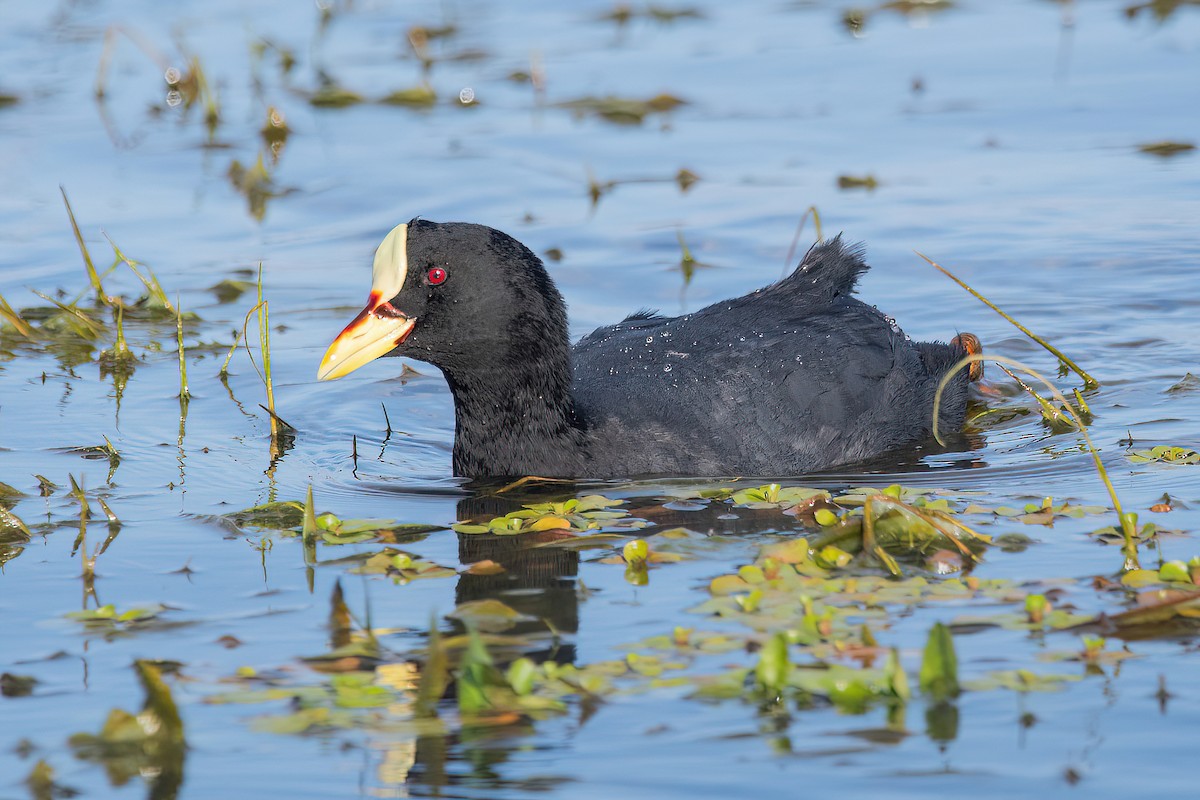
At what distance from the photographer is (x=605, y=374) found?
6.00 m

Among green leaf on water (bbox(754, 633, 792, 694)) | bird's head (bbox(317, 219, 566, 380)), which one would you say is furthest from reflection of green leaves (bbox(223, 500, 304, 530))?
green leaf on water (bbox(754, 633, 792, 694))

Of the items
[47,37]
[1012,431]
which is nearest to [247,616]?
[1012,431]

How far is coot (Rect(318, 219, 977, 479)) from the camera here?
17.9 ft

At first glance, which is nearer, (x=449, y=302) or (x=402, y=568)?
(x=402, y=568)

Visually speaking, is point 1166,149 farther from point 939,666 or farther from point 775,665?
point 775,665

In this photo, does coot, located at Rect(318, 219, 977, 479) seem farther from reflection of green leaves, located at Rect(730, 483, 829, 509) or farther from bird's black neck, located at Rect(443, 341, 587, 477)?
reflection of green leaves, located at Rect(730, 483, 829, 509)

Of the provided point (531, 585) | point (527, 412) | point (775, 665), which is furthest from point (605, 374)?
point (775, 665)

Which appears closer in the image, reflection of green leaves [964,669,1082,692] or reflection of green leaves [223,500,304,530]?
reflection of green leaves [964,669,1082,692]

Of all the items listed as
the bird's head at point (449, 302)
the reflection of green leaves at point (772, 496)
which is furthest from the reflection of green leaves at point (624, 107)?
the reflection of green leaves at point (772, 496)

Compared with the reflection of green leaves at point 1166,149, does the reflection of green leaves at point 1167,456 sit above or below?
below

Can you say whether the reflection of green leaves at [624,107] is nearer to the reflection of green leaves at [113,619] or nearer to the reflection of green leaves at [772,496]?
the reflection of green leaves at [772,496]

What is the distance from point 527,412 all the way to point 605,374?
0.48 metres

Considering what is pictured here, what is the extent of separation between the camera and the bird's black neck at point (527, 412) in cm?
558

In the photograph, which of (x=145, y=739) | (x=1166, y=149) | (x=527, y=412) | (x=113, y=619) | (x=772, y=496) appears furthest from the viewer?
(x=1166, y=149)
